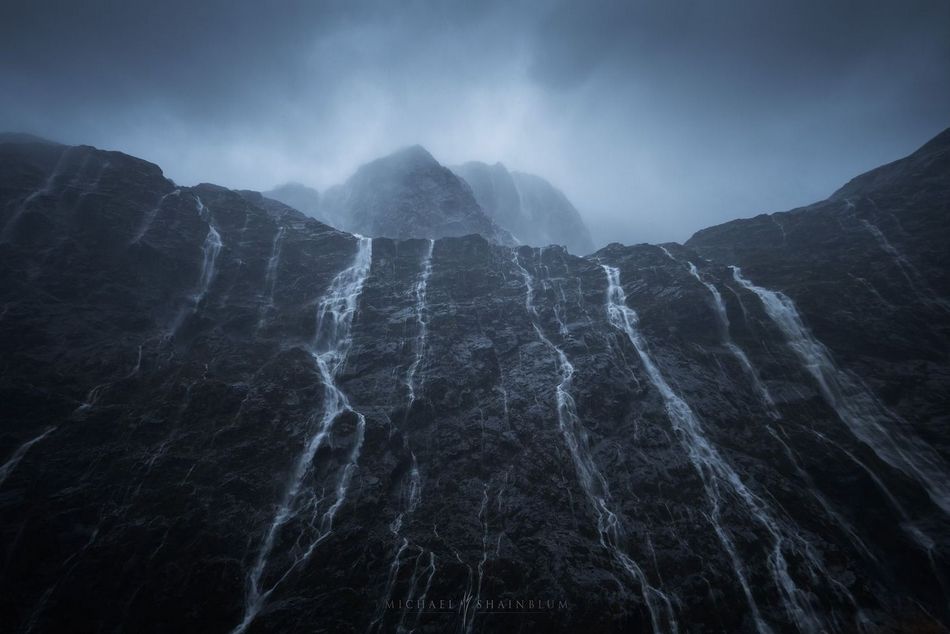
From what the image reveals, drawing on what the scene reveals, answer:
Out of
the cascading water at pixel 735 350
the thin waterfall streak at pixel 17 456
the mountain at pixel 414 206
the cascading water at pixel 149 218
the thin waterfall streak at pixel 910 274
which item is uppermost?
the mountain at pixel 414 206

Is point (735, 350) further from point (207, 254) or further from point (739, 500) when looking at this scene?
point (207, 254)

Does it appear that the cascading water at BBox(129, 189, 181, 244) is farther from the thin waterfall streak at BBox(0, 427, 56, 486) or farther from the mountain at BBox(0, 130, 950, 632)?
the thin waterfall streak at BBox(0, 427, 56, 486)

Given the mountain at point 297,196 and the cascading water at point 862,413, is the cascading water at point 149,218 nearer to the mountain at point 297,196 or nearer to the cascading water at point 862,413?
the cascading water at point 862,413

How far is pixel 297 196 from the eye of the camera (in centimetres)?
12181

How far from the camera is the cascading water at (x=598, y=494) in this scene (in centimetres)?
2184

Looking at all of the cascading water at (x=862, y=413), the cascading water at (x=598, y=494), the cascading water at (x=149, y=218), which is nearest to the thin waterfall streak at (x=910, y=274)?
the cascading water at (x=862, y=413)

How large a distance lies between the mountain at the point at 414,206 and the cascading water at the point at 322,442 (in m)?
43.9

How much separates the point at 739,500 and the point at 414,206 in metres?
84.1

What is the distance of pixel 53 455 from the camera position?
81.4 ft

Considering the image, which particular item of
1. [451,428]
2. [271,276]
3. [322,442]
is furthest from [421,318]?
[271,276]

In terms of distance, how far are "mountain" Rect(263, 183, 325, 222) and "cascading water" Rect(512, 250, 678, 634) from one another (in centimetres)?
10043

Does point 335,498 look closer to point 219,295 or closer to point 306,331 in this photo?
point 306,331

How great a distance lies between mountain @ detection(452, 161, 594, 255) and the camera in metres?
137

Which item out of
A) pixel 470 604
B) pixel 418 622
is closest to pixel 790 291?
pixel 470 604
